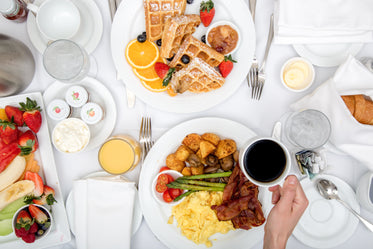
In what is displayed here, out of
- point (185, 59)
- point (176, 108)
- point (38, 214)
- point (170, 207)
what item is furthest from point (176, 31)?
point (38, 214)

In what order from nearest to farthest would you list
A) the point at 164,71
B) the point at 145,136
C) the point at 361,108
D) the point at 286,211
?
the point at 286,211 < the point at 361,108 < the point at 164,71 < the point at 145,136

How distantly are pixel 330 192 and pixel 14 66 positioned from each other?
188 centimetres

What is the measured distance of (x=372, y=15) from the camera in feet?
4.73

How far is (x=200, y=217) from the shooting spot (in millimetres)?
1556

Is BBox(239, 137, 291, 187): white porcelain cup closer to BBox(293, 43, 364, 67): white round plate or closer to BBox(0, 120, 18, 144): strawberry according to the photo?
BBox(293, 43, 364, 67): white round plate

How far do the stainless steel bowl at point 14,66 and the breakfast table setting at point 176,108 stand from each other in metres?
0.03

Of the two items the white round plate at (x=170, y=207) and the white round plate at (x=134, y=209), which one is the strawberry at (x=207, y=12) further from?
the white round plate at (x=134, y=209)

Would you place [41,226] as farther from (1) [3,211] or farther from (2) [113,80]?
(2) [113,80]

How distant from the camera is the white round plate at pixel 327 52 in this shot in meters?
1.50

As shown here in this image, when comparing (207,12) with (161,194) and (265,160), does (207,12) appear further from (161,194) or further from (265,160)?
(161,194)

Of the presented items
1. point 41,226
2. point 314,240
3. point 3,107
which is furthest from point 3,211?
point 314,240

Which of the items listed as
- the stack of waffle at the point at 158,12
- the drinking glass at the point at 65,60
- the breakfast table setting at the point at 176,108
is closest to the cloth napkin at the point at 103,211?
the breakfast table setting at the point at 176,108

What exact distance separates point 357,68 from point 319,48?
24cm

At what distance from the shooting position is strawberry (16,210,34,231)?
146cm
